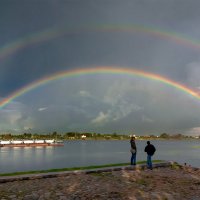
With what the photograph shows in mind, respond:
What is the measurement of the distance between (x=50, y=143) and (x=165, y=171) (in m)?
166

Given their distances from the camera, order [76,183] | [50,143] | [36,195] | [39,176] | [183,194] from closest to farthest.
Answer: [36,195], [183,194], [76,183], [39,176], [50,143]

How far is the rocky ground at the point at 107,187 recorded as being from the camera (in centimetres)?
1384

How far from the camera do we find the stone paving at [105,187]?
545 inches

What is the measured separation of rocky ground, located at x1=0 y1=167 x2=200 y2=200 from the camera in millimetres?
13836

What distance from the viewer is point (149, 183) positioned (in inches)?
670

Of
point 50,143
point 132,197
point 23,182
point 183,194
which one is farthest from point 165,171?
point 50,143

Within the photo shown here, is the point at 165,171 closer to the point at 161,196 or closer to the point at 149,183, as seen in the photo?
the point at 149,183

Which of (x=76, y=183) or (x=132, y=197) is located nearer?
(x=132, y=197)

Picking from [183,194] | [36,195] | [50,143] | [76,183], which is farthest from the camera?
[50,143]

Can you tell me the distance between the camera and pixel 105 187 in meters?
15.6

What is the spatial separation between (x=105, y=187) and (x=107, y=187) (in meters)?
0.10

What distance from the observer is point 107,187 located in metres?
15.7

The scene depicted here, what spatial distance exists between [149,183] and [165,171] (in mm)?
5111

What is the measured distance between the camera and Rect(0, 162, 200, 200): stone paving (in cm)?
1384
